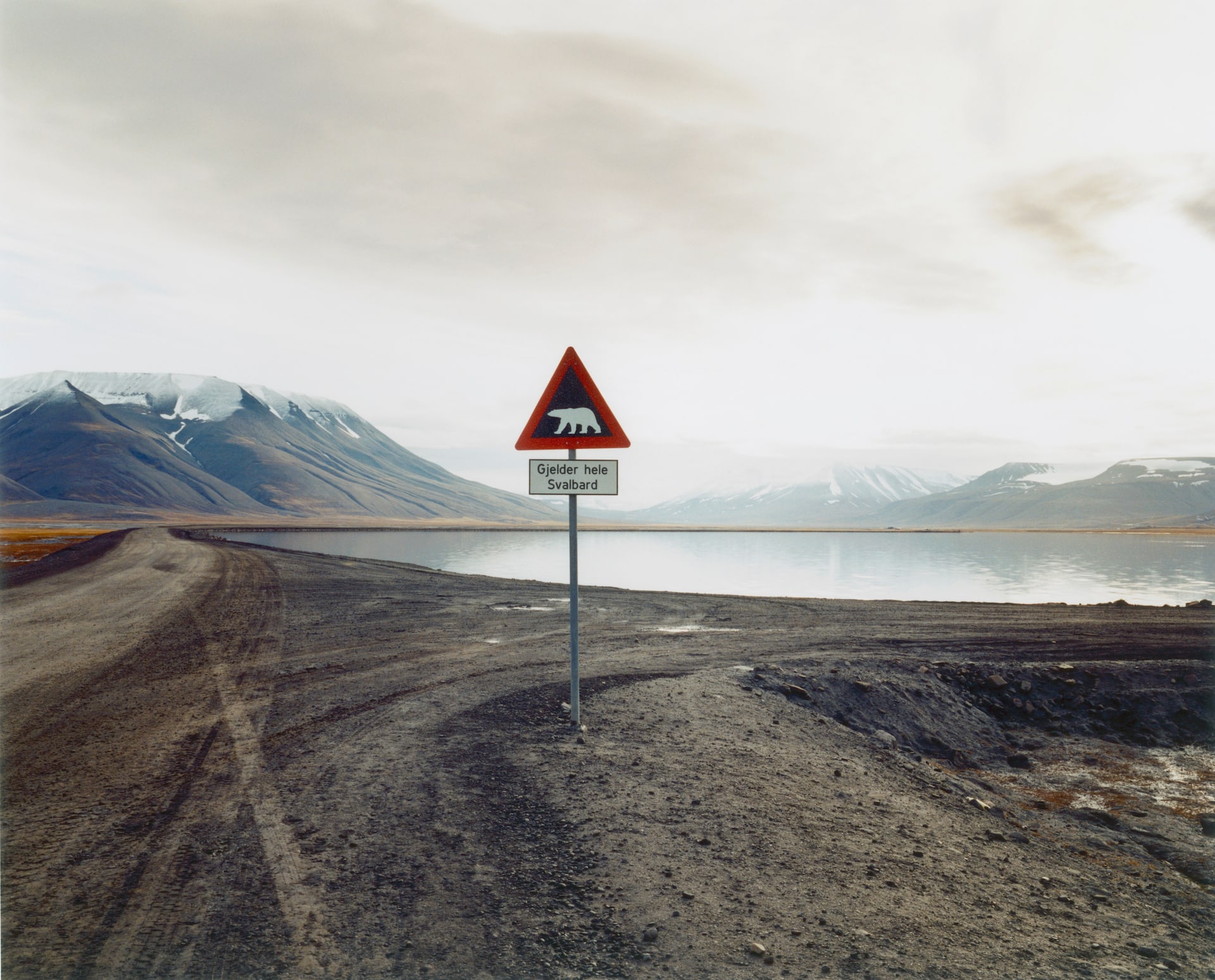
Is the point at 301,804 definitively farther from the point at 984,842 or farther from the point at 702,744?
the point at 984,842

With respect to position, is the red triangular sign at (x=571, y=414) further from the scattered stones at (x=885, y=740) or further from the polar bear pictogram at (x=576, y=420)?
the scattered stones at (x=885, y=740)

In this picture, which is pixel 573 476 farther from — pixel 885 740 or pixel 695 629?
pixel 695 629

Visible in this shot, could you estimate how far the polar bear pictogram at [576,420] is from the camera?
7.63 m

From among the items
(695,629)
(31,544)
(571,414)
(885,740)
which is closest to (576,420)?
(571,414)

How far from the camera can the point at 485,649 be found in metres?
12.3

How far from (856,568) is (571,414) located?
49.3 meters

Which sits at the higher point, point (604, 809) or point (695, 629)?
point (604, 809)

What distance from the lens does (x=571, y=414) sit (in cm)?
766

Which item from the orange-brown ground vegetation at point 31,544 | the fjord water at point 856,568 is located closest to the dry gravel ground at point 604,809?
the fjord water at point 856,568

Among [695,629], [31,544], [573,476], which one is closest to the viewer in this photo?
[573,476]

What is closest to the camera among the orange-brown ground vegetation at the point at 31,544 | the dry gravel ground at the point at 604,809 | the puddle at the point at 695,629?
the dry gravel ground at the point at 604,809

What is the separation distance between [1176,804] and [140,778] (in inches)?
422

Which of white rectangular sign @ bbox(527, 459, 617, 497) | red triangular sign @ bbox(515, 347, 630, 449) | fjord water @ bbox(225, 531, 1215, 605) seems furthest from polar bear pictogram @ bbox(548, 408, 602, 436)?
fjord water @ bbox(225, 531, 1215, 605)

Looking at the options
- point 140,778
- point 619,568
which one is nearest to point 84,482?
point 619,568
